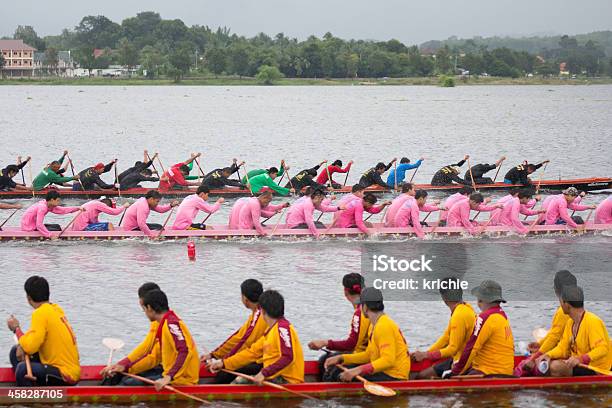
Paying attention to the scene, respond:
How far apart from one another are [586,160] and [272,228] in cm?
3880

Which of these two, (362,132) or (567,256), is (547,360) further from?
(362,132)

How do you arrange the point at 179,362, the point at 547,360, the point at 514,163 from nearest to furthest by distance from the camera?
1. the point at 179,362
2. the point at 547,360
3. the point at 514,163

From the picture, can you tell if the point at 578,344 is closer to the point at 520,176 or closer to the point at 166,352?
the point at 166,352

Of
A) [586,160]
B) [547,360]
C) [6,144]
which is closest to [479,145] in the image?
[586,160]

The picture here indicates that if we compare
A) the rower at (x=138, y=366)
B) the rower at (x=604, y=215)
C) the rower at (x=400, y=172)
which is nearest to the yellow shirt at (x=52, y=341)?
the rower at (x=138, y=366)

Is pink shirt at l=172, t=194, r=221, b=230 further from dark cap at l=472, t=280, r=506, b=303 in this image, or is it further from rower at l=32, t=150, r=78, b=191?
dark cap at l=472, t=280, r=506, b=303

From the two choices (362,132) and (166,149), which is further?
(362,132)

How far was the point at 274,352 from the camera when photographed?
44.3 ft

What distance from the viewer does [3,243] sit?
1011 inches

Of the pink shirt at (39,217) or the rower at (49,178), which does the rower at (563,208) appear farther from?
the rower at (49,178)

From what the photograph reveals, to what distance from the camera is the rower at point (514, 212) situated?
26.3 meters

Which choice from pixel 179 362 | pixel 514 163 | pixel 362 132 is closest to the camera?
pixel 179 362

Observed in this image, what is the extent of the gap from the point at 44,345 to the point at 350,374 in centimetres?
418

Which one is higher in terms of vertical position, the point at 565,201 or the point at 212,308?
the point at 565,201
